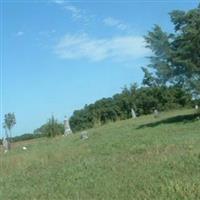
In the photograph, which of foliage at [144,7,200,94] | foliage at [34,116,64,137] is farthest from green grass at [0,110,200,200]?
foliage at [34,116,64,137]

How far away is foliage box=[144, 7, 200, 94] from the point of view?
25156 millimetres

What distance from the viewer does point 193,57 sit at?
Result: 2538 centimetres

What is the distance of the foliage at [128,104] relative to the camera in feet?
200

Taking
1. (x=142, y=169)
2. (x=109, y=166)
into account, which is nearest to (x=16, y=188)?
(x=109, y=166)

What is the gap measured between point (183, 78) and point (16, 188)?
15.6 meters

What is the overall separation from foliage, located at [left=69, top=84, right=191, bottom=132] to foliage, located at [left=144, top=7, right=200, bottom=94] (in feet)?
101

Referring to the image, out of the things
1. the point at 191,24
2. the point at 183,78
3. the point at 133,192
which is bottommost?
the point at 133,192

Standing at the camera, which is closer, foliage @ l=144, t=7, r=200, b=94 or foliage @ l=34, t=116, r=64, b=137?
foliage @ l=144, t=7, r=200, b=94

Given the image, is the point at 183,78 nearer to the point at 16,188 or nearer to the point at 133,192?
the point at 16,188

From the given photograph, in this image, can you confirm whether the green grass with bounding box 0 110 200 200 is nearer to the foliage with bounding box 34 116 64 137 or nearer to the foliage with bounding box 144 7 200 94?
the foliage with bounding box 144 7 200 94

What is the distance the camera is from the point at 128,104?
214 feet

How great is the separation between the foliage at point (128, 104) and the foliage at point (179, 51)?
101 feet

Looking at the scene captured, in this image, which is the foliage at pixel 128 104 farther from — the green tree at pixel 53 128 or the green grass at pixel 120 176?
the green grass at pixel 120 176

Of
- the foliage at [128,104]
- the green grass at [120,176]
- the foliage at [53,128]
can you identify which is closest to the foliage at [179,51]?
the green grass at [120,176]
